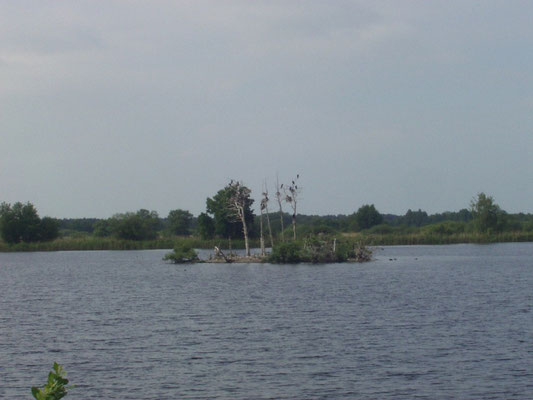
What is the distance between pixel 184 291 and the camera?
40062mm

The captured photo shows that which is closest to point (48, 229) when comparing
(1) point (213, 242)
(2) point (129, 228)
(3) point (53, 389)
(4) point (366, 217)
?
(2) point (129, 228)

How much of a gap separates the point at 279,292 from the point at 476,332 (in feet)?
52.0

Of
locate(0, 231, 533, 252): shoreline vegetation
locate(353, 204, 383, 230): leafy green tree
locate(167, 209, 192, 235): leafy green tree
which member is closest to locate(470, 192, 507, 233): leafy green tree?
locate(0, 231, 533, 252): shoreline vegetation

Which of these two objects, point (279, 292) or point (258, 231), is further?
point (258, 231)

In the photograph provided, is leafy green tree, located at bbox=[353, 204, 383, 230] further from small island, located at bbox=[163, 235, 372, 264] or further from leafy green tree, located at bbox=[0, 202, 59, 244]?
small island, located at bbox=[163, 235, 372, 264]

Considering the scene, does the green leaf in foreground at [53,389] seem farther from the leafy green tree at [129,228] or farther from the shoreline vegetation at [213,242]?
the leafy green tree at [129,228]

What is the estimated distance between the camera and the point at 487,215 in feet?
370

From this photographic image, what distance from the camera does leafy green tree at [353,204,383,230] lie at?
475ft

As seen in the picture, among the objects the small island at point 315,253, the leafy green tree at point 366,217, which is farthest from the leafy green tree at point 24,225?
the leafy green tree at point 366,217

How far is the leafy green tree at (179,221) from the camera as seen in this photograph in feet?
506

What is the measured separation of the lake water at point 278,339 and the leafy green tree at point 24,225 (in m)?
67.6

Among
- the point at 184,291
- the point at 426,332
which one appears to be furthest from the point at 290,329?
the point at 184,291

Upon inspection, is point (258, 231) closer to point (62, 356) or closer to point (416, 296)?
point (416, 296)

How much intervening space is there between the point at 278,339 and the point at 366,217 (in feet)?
407
